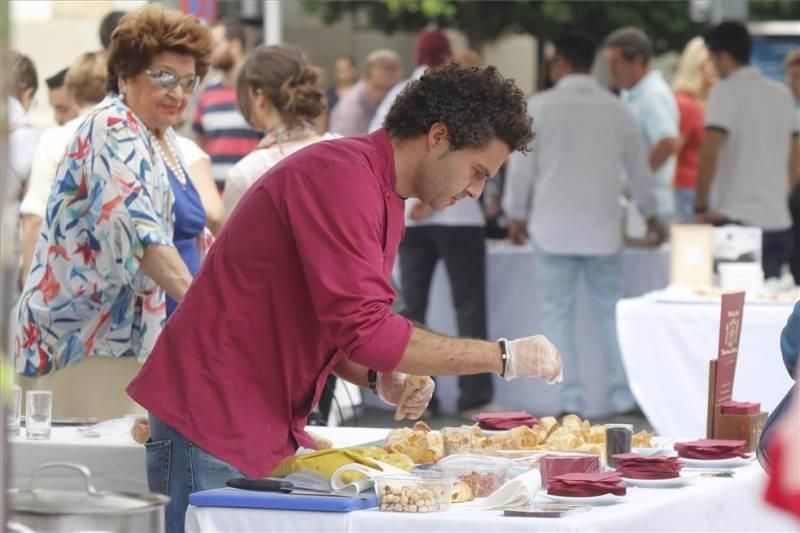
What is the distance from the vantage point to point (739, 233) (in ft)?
22.2

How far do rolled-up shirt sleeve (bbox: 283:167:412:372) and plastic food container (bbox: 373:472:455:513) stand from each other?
0.21 meters

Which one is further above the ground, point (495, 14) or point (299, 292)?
point (495, 14)

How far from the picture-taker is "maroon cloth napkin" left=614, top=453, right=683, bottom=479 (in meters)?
3.38

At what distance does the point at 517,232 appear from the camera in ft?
28.1

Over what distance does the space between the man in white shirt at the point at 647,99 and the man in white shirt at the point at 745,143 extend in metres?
0.81

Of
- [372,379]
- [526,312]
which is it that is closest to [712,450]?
[372,379]

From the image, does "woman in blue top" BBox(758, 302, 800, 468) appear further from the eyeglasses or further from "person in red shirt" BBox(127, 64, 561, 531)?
the eyeglasses

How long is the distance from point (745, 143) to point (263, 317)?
5.13 m

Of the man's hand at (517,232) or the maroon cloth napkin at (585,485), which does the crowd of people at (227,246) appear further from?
the man's hand at (517,232)

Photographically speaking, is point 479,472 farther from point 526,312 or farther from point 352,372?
point 526,312

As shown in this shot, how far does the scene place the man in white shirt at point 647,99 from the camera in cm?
886

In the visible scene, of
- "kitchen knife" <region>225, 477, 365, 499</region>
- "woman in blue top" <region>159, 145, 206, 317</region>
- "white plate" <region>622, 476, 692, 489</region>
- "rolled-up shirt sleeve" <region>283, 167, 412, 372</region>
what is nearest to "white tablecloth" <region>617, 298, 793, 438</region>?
"woman in blue top" <region>159, 145, 206, 317</region>

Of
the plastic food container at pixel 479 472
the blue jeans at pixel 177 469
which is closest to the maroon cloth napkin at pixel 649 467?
the plastic food container at pixel 479 472

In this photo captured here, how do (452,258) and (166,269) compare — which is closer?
(166,269)
